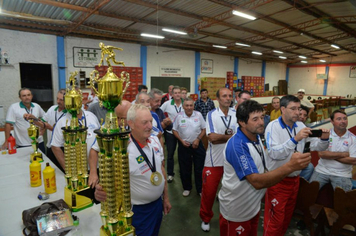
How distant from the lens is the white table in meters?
1.60

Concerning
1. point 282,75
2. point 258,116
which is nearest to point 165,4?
point 258,116

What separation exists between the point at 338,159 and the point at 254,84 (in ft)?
51.1

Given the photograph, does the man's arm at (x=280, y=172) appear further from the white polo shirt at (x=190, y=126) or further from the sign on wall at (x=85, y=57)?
the sign on wall at (x=85, y=57)

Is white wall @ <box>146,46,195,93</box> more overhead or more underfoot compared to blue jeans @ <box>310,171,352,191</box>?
more overhead

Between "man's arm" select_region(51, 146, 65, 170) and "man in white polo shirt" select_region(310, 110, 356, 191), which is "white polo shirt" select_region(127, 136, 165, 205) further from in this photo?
"man in white polo shirt" select_region(310, 110, 356, 191)

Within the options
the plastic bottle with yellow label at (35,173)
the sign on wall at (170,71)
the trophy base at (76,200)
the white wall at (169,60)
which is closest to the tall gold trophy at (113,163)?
the trophy base at (76,200)

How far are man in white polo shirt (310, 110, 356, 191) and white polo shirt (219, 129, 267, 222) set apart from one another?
5.52ft

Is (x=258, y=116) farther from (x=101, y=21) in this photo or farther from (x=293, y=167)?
(x=101, y=21)

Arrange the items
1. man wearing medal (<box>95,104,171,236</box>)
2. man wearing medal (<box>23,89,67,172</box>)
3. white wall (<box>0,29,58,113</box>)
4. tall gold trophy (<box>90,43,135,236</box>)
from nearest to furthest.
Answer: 1. tall gold trophy (<box>90,43,135,236</box>)
2. man wearing medal (<box>95,104,171,236</box>)
3. man wearing medal (<box>23,89,67,172</box>)
4. white wall (<box>0,29,58,113</box>)

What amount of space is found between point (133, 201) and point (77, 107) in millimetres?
955

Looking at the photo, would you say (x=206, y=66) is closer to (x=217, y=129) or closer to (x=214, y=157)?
(x=217, y=129)

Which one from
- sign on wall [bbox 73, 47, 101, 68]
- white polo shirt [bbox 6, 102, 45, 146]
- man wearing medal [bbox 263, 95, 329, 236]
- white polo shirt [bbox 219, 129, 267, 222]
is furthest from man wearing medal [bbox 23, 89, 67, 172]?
sign on wall [bbox 73, 47, 101, 68]

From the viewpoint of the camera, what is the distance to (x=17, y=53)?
7.45 metres

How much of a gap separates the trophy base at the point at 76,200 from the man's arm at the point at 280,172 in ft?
4.55
